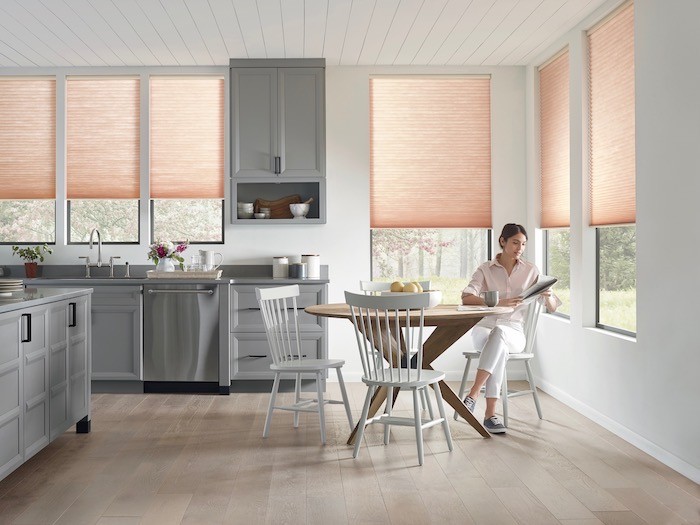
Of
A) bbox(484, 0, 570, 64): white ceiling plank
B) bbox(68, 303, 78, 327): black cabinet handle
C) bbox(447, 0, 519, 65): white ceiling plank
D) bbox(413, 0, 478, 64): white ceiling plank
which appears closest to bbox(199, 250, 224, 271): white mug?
bbox(68, 303, 78, 327): black cabinet handle

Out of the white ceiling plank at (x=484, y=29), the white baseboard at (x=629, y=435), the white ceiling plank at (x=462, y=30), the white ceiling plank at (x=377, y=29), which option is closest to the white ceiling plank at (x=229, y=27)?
the white ceiling plank at (x=377, y=29)

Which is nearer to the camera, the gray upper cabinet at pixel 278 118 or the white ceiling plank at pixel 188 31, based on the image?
the white ceiling plank at pixel 188 31

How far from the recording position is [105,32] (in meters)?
5.29

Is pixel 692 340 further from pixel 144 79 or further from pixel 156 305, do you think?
pixel 144 79

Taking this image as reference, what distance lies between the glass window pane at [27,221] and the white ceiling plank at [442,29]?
339cm

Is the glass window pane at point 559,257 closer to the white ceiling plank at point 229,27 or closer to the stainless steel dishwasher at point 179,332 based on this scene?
the stainless steel dishwasher at point 179,332

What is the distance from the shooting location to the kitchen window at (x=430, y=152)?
6.41 m

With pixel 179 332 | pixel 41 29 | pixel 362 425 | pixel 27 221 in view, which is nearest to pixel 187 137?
pixel 41 29

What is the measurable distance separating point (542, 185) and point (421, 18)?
1.85 m

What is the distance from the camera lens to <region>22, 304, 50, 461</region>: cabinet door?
3.60 meters

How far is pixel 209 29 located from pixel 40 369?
2.70 m

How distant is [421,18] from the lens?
5.03m

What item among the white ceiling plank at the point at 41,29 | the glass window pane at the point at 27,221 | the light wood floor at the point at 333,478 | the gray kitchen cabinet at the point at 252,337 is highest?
the white ceiling plank at the point at 41,29

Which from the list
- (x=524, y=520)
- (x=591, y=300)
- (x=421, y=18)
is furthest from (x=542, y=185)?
(x=524, y=520)
